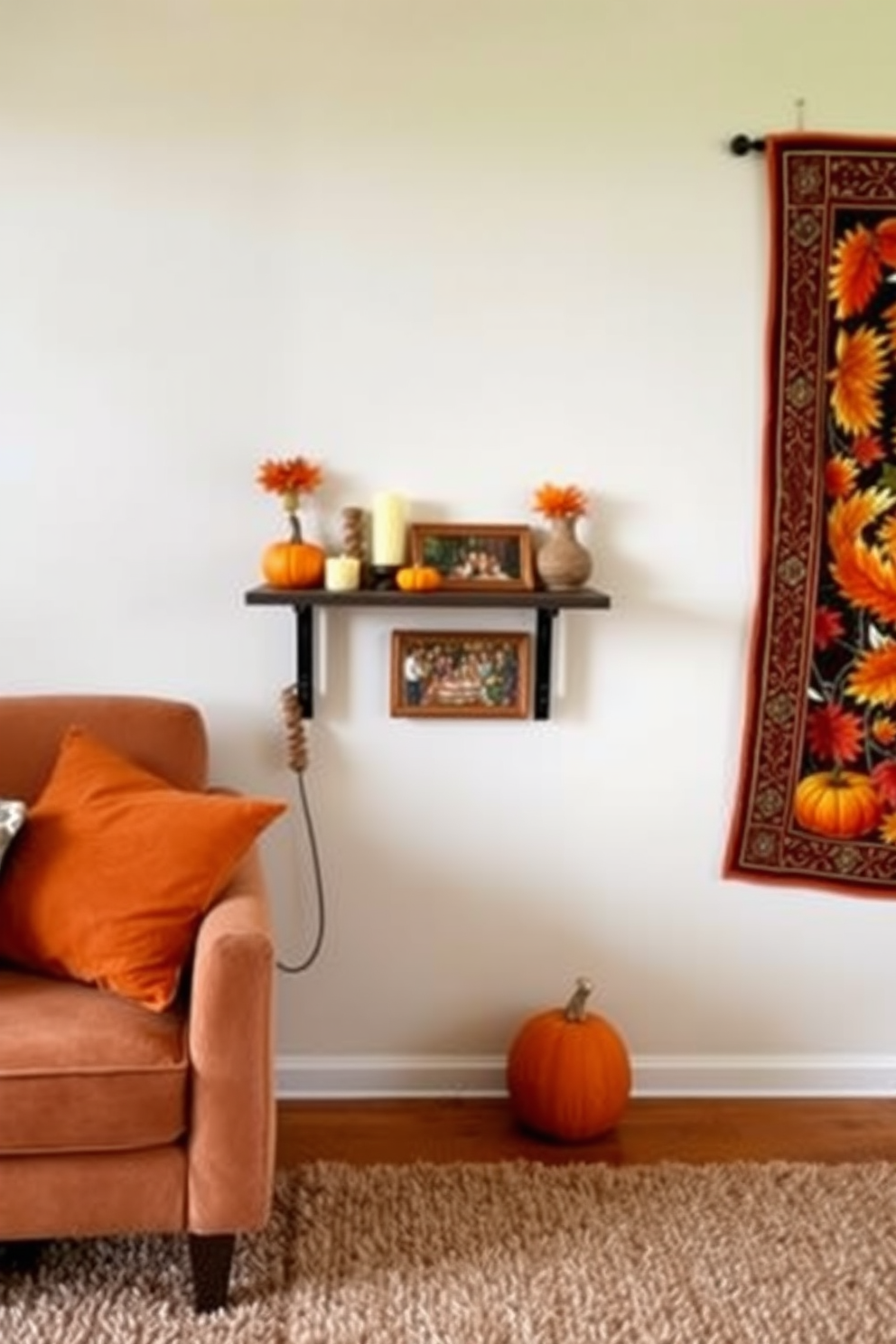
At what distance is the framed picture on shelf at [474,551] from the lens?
2.44 meters

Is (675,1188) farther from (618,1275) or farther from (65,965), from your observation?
(65,965)

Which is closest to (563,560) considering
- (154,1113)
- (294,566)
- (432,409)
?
(432,409)

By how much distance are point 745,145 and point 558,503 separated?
2.81 ft

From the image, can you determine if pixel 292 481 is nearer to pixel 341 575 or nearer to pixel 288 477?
pixel 288 477

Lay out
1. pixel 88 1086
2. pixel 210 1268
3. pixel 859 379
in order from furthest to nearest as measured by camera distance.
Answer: pixel 859 379 < pixel 210 1268 < pixel 88 1086

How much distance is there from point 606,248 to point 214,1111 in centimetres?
187

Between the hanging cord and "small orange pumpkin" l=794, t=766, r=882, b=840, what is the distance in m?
1.10

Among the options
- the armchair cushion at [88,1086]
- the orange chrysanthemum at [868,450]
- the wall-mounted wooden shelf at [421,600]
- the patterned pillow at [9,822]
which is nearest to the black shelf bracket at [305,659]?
the wall-mounted wooden shelf at [421,600]

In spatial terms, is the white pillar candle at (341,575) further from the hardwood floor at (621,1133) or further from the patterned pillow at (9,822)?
the hardwood floor at (621,1133)

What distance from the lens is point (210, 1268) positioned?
1827 millimetres

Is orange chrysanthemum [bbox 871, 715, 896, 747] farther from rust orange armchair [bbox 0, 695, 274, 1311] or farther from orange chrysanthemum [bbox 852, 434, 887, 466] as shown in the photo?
rust orange armchair [bbox 0, 695, 274, 1311]

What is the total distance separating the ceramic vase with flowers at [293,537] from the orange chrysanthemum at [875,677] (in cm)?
121

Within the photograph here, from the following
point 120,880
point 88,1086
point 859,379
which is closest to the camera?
point 88,1086

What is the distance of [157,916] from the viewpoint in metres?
1.89
